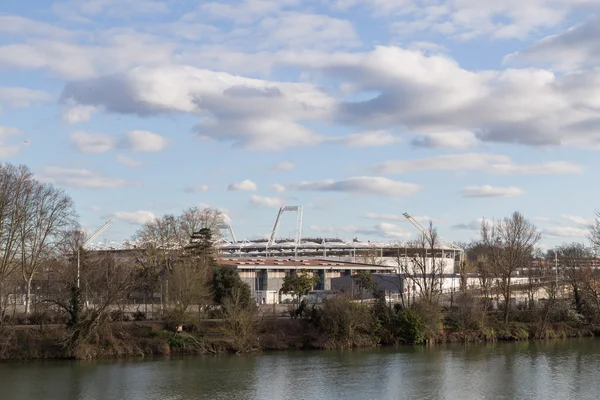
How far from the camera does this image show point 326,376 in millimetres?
38844

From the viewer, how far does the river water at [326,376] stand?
34000 mm

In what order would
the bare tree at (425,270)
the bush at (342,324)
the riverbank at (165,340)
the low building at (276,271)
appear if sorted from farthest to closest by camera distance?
1. the low building at (276,271)
2. the bare tree at (425,270)
3. the bush at (342,324)
4. the riverbank at (165,340)

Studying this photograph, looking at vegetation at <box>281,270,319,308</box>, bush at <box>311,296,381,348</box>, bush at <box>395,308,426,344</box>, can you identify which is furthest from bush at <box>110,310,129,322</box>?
vegetation at <box>281,270,319,308</box>

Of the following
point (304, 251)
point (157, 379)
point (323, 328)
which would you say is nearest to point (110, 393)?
point (157, 379)

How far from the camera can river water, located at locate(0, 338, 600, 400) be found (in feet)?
112

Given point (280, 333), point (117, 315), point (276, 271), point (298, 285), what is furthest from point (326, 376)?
point (276, 271)

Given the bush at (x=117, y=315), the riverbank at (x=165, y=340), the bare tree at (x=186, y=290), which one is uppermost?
the bare tree at (x=186, y=290)

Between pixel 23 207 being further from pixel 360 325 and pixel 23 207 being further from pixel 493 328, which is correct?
pixel 493 328

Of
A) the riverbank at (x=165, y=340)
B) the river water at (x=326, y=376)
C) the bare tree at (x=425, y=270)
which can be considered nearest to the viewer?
the river water at (x=326, y=376)

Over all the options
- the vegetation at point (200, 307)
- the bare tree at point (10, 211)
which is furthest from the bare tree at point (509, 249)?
the bare tree at point (10, 211)

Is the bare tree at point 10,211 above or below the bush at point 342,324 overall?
above

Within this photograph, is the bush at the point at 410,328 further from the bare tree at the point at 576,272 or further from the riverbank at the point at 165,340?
the bare tree at the point at 576,272

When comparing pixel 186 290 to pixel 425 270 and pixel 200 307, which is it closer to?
pixel 200 307

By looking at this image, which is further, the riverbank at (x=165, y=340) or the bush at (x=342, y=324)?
the bush at (x=342, y=324)
